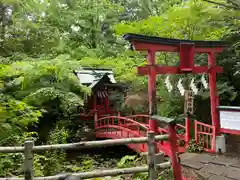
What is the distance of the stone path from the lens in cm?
513

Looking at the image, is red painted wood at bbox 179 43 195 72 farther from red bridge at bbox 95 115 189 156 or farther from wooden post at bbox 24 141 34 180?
wooden post at bbox 24 141 34 180

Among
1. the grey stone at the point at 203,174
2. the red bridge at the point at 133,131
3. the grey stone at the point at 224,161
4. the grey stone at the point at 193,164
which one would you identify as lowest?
the grey stone at the point at 203,174

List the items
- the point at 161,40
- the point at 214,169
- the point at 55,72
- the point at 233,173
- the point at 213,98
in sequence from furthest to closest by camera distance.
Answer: the point at 55,72 → the point at 213,98 → the point at 161,40 → the point at 214,169 → the point at 233,173

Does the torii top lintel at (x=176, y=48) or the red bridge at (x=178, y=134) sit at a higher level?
the torii top lintel at (x=176, y=48)

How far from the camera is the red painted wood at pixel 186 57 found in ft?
23.3

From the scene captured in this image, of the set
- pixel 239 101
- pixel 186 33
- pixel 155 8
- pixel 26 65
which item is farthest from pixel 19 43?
pixel 155 8

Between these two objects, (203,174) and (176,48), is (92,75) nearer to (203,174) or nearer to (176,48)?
(176,48)

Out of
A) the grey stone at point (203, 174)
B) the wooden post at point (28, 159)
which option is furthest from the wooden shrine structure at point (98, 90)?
the wooden post at point (28, 159)

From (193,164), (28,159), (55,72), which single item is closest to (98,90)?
(55,72)

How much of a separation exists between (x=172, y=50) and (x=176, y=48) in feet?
0.47

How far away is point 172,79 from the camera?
389 inches

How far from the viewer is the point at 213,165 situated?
5789 mm

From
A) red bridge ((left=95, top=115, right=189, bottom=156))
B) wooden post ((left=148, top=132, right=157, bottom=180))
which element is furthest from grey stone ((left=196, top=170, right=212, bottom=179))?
wooden post ((left=148, top=132, right=157, bottom=180))

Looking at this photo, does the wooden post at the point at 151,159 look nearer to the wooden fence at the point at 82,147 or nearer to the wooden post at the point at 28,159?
the wooden fence at the point at 82,147
